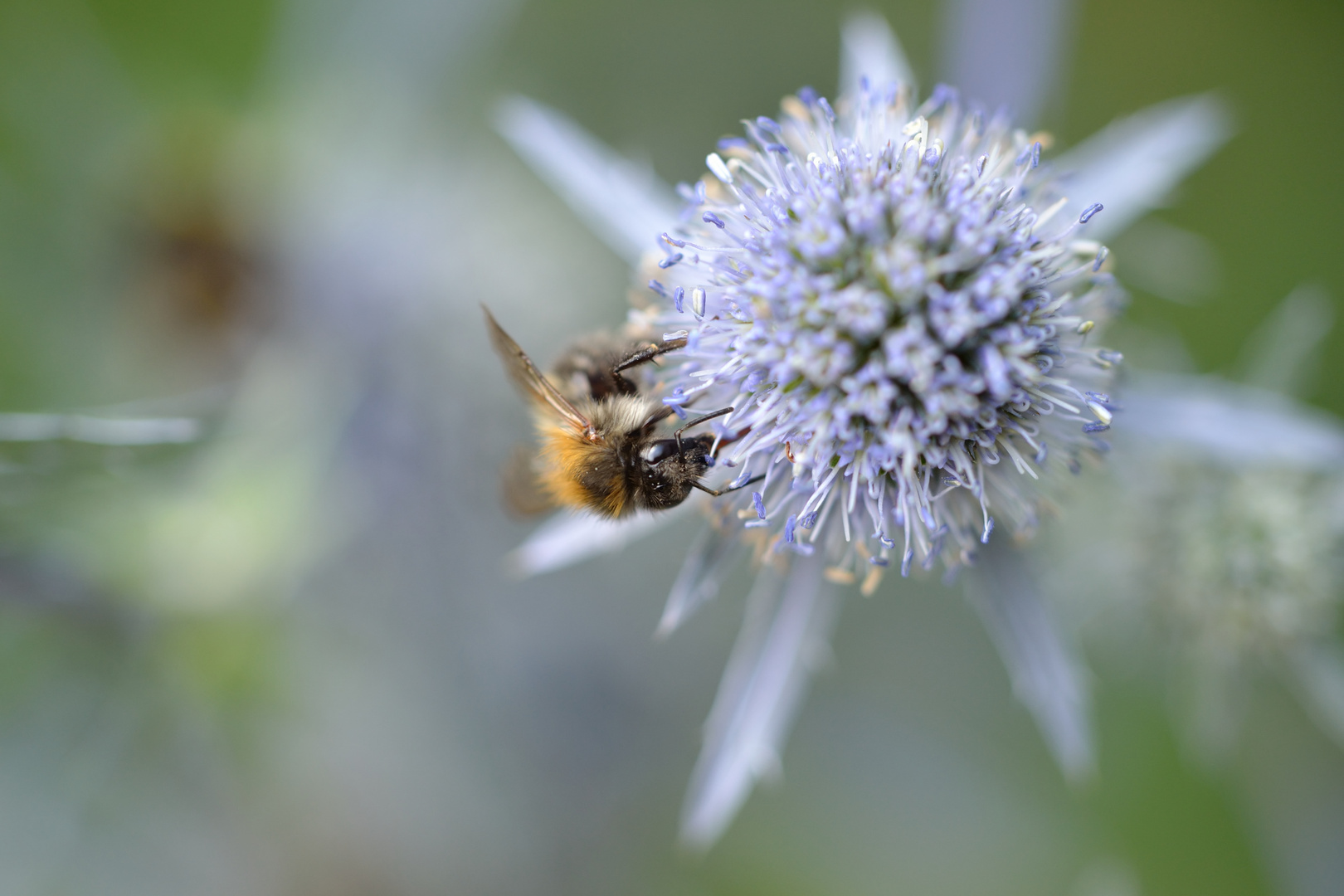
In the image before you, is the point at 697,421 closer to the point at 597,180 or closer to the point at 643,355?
the point at 643,355

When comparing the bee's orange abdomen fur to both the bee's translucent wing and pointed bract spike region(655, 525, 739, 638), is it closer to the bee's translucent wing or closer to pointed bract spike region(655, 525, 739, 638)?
the bee's translucent wing

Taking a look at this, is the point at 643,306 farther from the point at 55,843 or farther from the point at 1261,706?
the point at 1261,706

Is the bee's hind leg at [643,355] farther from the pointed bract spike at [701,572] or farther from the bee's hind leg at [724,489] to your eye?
the pointed bract spike at [701,572]

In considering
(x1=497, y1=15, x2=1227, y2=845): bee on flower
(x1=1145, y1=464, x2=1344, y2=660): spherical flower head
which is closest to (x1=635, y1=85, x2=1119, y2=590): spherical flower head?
(x1=497, y1=15, x2=1227, y2=845): bee on flower

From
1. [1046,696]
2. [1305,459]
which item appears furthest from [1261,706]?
[1046,696]

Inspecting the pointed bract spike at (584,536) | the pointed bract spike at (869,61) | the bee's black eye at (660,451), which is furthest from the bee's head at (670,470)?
the pointed bract spike at (869,61)

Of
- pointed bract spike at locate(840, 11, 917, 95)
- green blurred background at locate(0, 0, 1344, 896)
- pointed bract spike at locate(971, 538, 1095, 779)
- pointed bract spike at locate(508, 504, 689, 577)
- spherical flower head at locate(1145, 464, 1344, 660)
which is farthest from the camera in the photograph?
green blurred background at locate(0, 0, 1344, 896)
